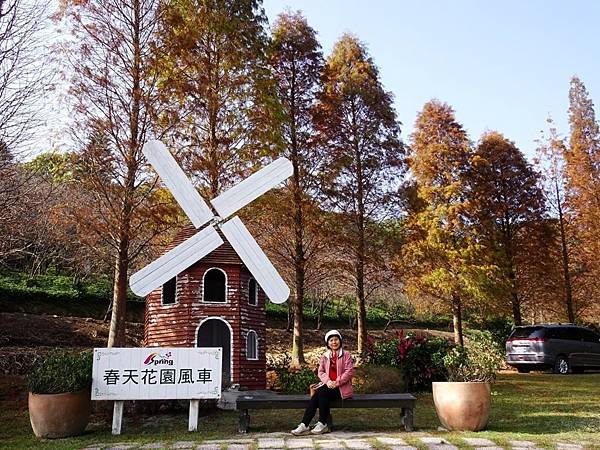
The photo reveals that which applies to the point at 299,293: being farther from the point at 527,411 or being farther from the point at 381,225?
the point at 527,411

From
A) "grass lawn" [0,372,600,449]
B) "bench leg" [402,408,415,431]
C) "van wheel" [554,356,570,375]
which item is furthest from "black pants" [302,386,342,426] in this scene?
"van wheel" [554,356,570,375]

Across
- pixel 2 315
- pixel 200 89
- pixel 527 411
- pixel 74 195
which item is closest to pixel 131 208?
pixel 74 195

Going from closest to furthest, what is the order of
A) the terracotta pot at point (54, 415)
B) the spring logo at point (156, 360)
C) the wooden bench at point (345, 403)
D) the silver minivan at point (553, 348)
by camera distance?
the terracotta pot at point (54, 415) → the wooden bench at point (345, 403) → the spring logo at point (156, 360) → the silver minivan at point (553, 348)

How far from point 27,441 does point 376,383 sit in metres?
6.80

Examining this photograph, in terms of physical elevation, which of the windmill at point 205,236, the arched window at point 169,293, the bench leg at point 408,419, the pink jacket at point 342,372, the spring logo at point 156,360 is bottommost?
the bench leg at point 408,419

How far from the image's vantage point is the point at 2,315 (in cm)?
1753

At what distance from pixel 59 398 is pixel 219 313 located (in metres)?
4.54

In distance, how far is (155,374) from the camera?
24.7 feet

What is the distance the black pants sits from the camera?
7.05 metres

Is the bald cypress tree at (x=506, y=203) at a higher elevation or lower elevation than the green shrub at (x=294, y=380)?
higher

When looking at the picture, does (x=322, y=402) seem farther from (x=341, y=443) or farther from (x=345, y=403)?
(x=341, y=443)

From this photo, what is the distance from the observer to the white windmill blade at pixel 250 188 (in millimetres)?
10820

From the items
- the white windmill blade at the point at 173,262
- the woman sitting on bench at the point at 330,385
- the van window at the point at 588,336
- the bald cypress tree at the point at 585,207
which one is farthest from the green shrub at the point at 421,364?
the bald cypress tree at the point at 585,207

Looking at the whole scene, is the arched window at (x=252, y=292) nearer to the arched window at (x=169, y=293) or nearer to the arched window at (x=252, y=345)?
the arched window at (x=252, y=345)
